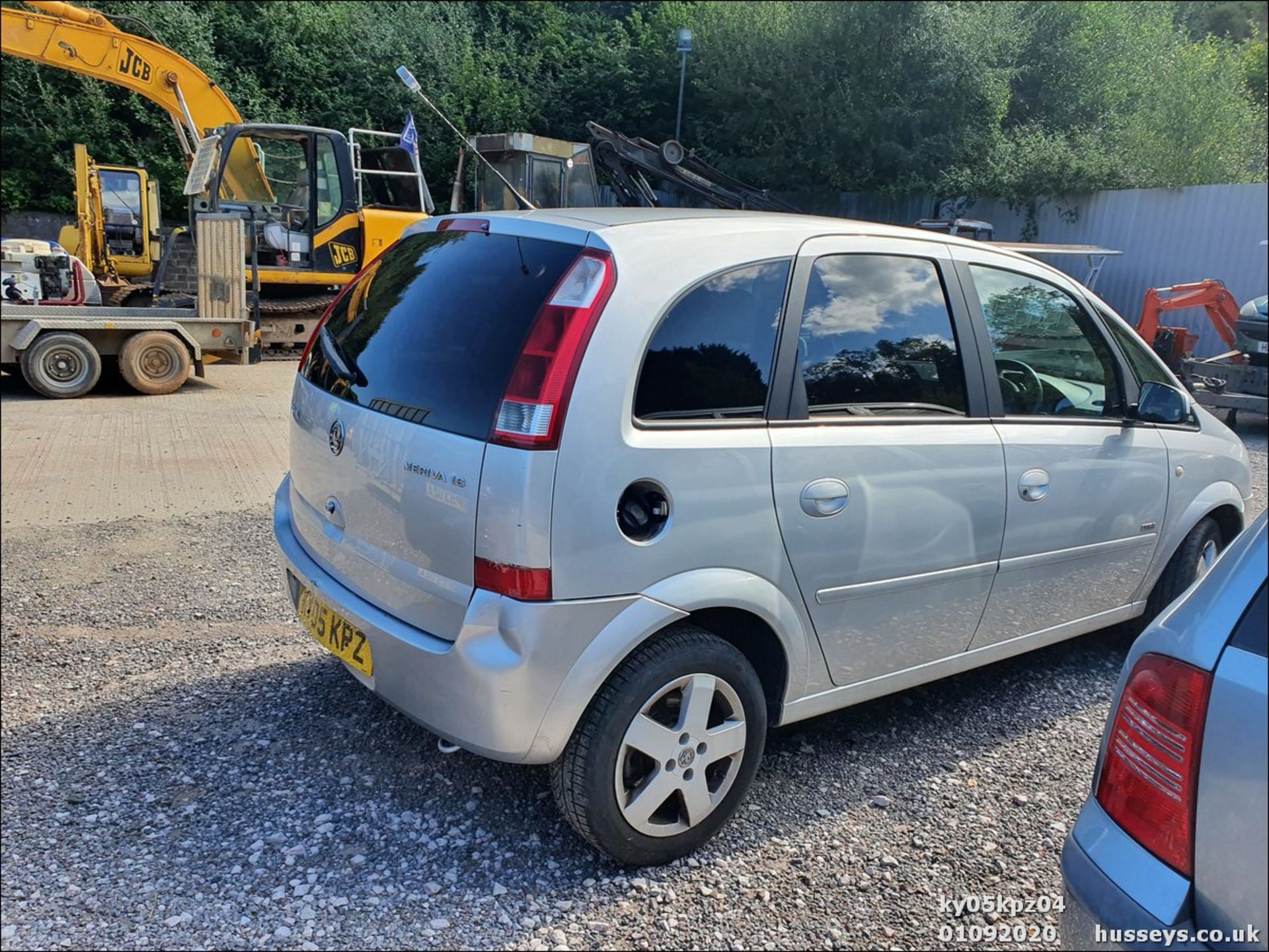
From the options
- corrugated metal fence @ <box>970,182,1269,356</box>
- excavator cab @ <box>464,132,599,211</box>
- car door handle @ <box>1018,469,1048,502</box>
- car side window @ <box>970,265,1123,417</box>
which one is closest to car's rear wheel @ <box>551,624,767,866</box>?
car door handle @ <box>1018,469,1048,502</box>

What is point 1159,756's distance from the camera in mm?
1773

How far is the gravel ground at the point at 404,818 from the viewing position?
2535mm

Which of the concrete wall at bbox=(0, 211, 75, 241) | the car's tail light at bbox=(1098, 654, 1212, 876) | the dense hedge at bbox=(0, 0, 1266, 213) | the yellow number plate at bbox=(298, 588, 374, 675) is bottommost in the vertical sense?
the yellow number plate at bbox=(298, 588, 374, 675)

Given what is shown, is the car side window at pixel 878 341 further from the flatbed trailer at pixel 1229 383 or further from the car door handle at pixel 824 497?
the flatbed trailer at pixel 1229 383

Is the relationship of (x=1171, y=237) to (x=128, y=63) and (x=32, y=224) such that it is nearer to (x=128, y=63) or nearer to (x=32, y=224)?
(x=128, y=63)

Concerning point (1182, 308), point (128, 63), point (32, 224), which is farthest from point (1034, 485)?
point (32, 224)

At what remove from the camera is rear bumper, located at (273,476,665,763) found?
2.40m

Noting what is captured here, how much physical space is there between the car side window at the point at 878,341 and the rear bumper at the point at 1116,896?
4.60 ft

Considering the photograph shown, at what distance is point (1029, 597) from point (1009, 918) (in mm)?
1230

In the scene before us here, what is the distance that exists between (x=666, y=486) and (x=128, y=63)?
12.8m

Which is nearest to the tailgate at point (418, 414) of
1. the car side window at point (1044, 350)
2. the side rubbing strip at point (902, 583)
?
the side rubbing strip at point (902, 583)

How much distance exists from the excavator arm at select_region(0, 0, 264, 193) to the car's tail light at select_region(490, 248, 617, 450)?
11.9 metres

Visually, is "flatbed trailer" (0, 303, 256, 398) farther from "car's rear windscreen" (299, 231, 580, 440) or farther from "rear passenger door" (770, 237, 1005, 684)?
"rear passenger door" (770, 237, 1005, 684)

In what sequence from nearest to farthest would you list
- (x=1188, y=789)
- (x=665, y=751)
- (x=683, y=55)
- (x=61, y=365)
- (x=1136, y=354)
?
1. (x=1188, y=789)
2. (x=665, y=751)
3. (x=1136, y=354)
4. (x=61, y=365)
5. (x=683, y=55)
